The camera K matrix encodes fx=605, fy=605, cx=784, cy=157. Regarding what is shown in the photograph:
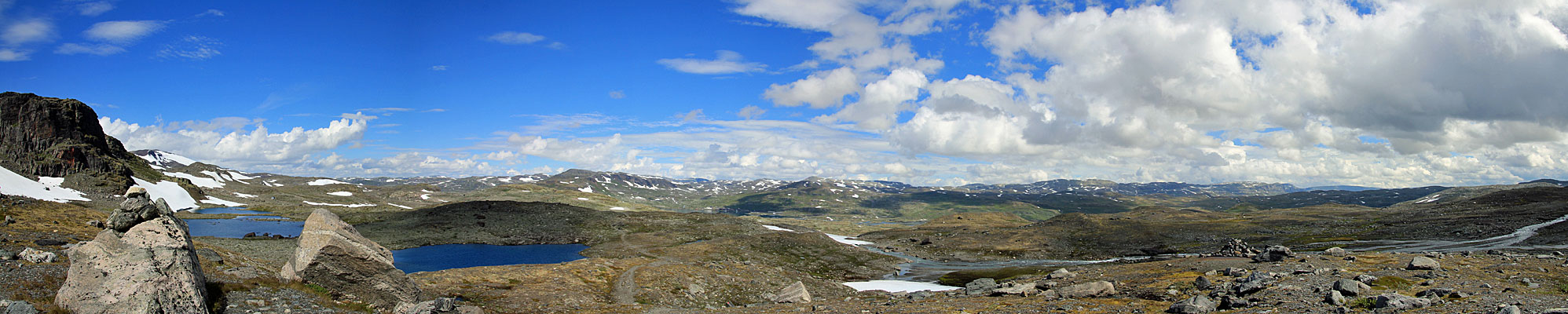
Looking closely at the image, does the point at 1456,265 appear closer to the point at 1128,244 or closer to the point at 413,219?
the point at 1128,244

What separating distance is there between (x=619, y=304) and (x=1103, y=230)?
164 meters

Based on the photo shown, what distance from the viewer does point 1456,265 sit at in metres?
46.5

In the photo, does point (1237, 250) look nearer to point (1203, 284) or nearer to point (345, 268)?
point (1203, 284)

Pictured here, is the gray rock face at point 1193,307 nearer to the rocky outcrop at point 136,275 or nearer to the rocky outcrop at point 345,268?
the rocky outcrop at point 345,268

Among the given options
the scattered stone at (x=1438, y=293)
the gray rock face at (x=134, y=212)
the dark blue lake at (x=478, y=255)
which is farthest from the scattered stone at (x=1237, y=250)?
the dark blue lake at (x=478, y=255)

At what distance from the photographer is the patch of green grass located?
3472cm

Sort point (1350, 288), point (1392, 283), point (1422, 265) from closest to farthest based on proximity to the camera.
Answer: point (1350, 288) < point (1392, 283) < point (1422, 265)


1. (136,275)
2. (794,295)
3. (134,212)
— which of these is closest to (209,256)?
(134,212)

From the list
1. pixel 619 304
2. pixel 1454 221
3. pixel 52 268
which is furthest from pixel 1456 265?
pixel 1454 221

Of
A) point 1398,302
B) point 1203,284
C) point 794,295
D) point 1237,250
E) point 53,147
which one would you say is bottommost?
point 794,295

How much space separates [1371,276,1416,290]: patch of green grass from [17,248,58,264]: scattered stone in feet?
207

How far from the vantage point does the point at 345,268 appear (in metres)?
27.6

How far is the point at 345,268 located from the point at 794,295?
32.2 metres

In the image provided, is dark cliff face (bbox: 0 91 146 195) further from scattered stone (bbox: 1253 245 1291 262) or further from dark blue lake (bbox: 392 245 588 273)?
scattered stone (bbox: 1253 245 1291 262)
